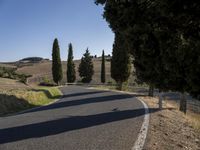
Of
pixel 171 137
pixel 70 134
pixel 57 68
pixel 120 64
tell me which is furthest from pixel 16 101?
pixel 57 68

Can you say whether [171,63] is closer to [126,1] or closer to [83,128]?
[126,1]

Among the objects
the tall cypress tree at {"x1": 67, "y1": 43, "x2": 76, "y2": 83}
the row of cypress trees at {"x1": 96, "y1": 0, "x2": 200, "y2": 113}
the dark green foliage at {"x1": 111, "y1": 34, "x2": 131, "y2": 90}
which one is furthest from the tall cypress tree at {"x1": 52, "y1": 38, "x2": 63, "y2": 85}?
the row of cypress trees at {"x1": 96, "y1": 0, "x2": 200, "y2": 113}

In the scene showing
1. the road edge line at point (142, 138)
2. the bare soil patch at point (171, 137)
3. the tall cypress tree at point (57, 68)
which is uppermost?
the tall cypress tree at point (57, 68)

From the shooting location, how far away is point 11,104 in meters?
20.7

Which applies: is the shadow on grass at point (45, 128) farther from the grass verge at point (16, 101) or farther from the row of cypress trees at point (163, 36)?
the grass verge at point (16, 101)

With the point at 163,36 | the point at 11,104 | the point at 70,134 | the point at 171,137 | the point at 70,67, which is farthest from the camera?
the point at 70,67

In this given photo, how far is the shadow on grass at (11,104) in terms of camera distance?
1946 cm

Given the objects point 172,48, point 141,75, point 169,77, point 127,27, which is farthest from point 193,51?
point 141,75

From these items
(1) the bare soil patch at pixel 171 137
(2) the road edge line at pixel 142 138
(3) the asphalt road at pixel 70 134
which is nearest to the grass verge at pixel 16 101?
(3) the asphalt road at pixel 70 134

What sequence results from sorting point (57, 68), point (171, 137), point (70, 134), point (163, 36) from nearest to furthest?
point (163, 36)
point (70, 134)
point (171, 137)
point (57, 68)

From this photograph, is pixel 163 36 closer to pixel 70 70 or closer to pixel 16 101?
pixel 16 101

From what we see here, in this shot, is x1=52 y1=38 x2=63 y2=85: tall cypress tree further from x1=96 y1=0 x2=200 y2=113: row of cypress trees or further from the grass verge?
x1=96 y1=0 x2=200 y2=113: row of cypress trees

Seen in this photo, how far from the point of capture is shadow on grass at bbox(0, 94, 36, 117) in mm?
19462

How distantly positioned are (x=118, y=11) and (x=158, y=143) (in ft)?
12.5
